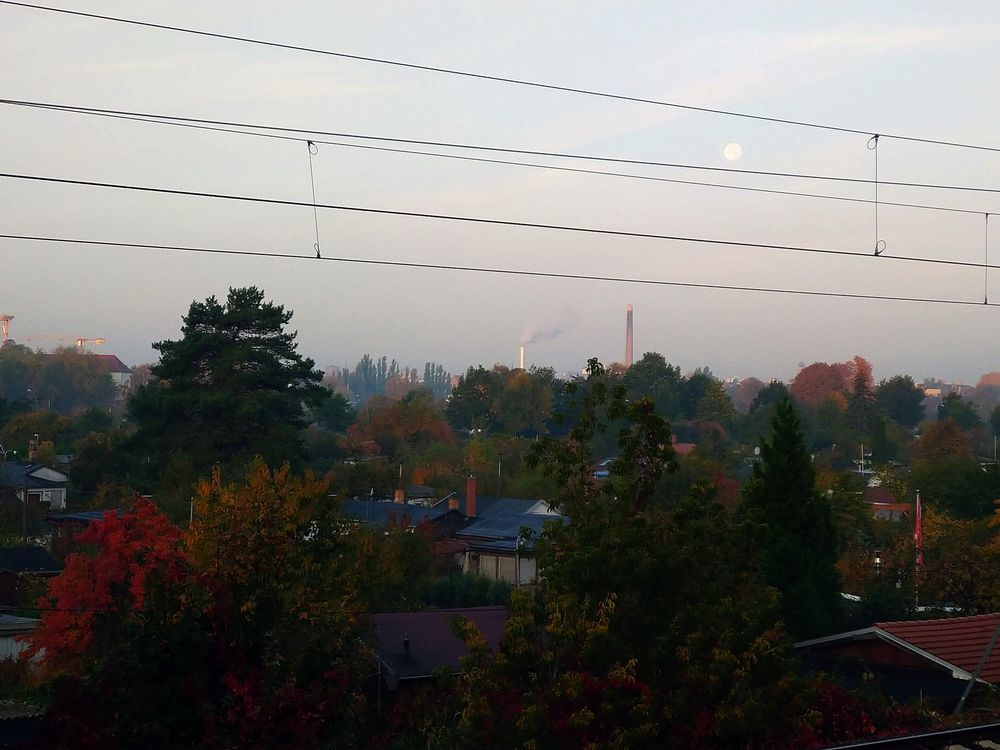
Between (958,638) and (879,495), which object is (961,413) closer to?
(879,495)

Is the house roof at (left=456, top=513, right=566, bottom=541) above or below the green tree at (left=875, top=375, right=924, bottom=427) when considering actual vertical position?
below

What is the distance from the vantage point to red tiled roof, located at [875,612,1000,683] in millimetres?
19845

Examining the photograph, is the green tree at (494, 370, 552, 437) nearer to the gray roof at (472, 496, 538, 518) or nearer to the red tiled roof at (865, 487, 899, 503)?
the red tiled roof at (865, 487, 899, 503)

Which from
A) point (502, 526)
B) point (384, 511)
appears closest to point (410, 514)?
point (384, 511)

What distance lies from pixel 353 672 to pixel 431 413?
89.5 m

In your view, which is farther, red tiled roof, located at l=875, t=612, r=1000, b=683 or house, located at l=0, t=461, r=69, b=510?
house, located at l=0, t=461, r=69, b=510

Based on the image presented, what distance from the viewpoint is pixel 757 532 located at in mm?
16688

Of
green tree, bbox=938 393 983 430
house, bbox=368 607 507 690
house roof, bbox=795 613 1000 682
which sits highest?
green tree, bbox=938 393 983 430

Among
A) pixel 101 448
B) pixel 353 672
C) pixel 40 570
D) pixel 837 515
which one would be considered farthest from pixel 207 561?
pixel 101 448

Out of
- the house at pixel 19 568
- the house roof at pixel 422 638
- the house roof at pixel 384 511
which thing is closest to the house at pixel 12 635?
the house at pixel 19 568

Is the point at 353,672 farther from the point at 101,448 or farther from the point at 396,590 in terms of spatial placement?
the point at 101,448

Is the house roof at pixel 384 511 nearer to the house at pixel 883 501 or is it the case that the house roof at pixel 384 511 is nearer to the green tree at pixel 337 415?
the house at pixel 883 501

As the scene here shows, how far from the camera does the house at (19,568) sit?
40.9 metres

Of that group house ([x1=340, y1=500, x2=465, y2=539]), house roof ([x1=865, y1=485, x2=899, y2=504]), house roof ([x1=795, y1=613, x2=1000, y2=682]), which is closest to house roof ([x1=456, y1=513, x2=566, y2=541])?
house ([x1=340, y1=500, x2=465, y2=539])
